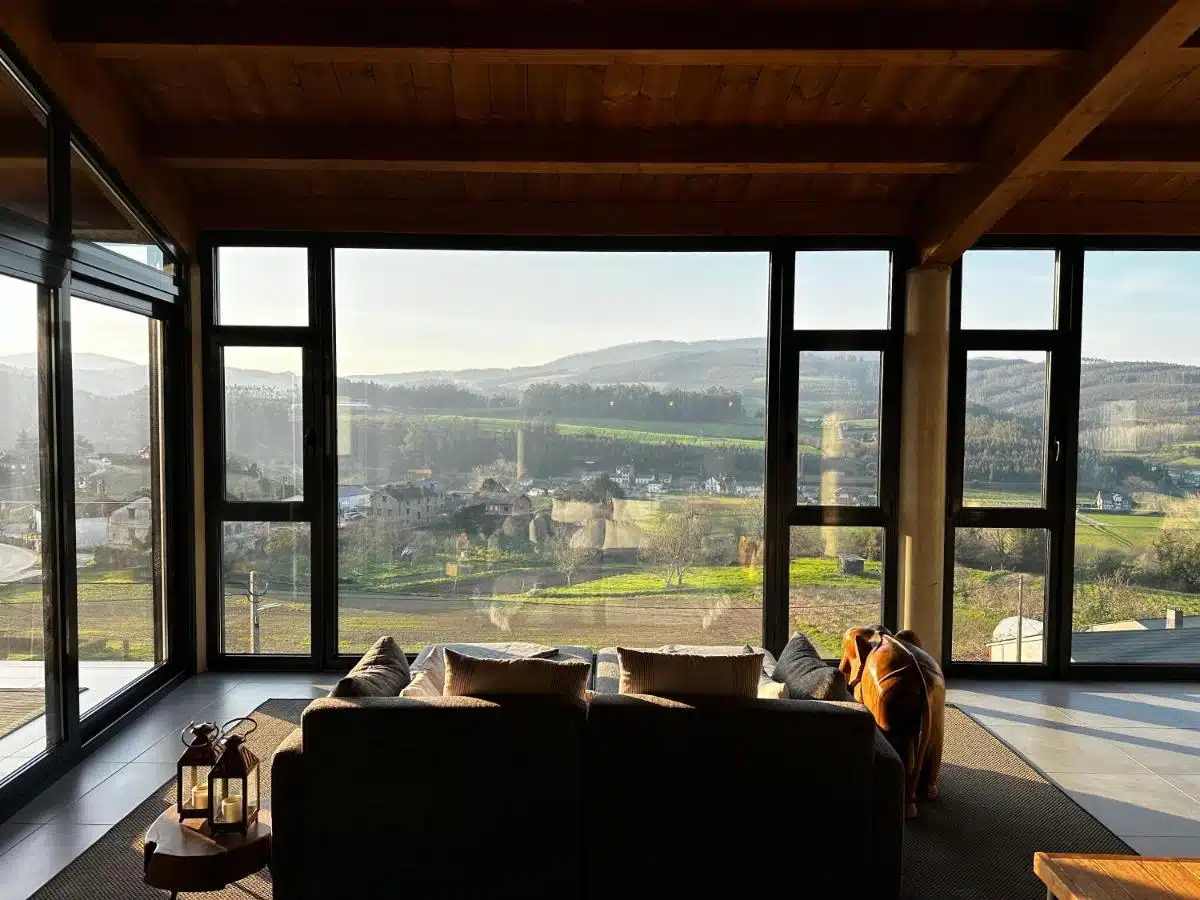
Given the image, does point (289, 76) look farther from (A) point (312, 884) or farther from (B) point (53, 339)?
(A) point (312, 884)

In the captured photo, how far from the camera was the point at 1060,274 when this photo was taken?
5559mm

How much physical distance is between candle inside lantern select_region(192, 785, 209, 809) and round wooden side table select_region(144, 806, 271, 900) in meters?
0.05

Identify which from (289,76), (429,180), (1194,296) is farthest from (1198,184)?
(289,76)

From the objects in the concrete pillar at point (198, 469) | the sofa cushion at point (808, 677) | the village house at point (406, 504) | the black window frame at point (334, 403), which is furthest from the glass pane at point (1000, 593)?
the concrete pillar at point (198, 469)

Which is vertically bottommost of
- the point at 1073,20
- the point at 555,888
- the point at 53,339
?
the point at 555,888

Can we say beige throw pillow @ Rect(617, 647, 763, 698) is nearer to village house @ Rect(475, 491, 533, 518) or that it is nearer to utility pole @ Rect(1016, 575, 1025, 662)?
village house @ Rect(475, 491, 533, 518)

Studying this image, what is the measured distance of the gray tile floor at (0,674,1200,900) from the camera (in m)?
3.36

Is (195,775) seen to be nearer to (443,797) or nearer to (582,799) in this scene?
(443,797)

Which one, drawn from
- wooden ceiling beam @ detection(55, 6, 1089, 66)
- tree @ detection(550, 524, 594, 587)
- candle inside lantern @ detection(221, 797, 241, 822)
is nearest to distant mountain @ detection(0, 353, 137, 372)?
wooden ceiling beam @ detection(55, 6, 1089, 66)

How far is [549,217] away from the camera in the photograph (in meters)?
5.45

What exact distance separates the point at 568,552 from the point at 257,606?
2131mm

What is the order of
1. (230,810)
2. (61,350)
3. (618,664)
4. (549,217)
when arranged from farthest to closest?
(549,217)
(618,664)
(61,350)
(230,810)

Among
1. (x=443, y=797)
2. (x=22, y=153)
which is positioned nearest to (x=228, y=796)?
(x=443, y=797)

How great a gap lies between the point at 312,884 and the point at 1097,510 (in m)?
5.23
